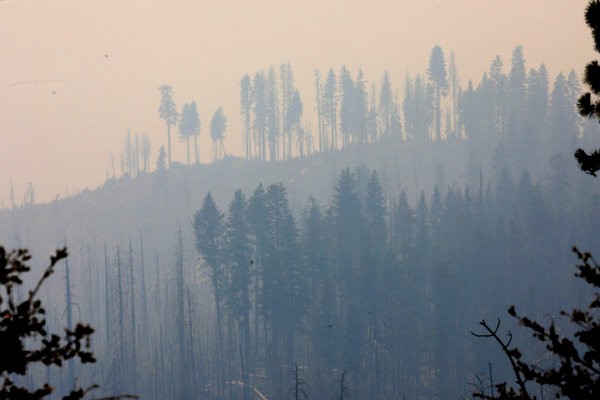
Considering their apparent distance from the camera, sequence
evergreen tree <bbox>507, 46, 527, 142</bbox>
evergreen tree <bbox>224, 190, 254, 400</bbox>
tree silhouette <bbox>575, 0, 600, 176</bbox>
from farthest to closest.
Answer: evergreen tree <bbox>507, 46, 527, 142</bbox> → evergreen tree <bbox>224, 190, 254, 400</bbox> → tree silhouette <bbox>575, 0, 600, 176</bbox>

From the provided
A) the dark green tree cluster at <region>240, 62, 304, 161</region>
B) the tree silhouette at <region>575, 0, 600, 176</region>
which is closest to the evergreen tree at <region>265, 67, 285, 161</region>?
the dark green tree cluster at <region>240, 62, 304, 161</region>

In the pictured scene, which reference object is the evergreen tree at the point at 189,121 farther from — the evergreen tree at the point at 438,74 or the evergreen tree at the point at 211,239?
the evergreen tree at the point at 211,239

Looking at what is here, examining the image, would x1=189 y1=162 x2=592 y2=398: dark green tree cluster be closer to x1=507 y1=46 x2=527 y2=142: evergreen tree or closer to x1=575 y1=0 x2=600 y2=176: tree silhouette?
x1=507 y1=46 x2=527 y2=142: evergreen tree

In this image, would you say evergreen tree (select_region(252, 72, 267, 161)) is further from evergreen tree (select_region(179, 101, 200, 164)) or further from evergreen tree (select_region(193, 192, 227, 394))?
evergreen tree (select_region(193, 192, 227, 394))

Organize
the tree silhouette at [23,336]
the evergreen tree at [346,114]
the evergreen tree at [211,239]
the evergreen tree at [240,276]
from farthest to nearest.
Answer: the evergreen tree at [346,114]
the evergreen tree at [211,239]
the evergreen tree at [240,276]
the tree silhouette at [23,336]

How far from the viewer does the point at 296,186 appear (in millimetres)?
134375

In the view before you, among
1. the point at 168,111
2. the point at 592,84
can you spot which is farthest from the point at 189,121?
the point at 592,84

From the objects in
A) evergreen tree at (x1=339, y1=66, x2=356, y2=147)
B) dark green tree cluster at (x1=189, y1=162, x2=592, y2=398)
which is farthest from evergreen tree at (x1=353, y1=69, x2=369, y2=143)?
dark green tree cluster at (x1=189, y1=162, x2=592, y2=398)

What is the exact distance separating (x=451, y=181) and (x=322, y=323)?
50.1 m

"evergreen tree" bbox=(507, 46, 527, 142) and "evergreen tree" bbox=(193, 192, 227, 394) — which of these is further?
"evergreen tree" bbox=(507, 46, 527, 142)

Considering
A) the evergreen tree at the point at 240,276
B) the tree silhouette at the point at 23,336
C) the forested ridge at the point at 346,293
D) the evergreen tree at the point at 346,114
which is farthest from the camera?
the evergreen tree at the point at 346,114

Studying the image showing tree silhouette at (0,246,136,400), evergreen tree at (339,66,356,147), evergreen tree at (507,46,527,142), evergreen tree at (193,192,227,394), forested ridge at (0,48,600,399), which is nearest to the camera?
tree silhouette at (0,246,136,400)

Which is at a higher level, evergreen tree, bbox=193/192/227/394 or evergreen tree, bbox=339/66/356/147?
evergreen tree, bbox=339/66/356/147

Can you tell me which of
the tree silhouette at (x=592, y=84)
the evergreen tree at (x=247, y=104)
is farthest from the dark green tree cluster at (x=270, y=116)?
the tree silhouette at (x=592, y=84)
